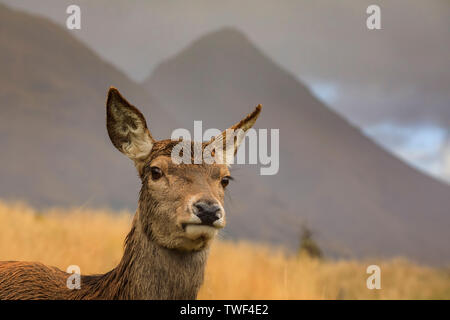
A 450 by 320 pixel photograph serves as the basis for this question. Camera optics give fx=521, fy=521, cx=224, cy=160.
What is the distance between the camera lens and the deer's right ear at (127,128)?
4605 millimetres

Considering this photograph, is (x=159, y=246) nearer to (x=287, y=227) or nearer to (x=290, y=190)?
(x=287, y=227)

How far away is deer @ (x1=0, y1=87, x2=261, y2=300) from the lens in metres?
4.41

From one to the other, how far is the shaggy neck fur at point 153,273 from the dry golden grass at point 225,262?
3306mm

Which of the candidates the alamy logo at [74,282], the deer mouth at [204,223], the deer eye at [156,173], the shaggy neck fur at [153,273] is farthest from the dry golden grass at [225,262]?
the deer mouth at [204,223]

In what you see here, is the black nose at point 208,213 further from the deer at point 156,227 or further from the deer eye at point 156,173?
the deer eye at point 156,173

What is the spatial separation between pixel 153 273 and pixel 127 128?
1.32 meters

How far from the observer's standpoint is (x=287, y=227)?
109750mm

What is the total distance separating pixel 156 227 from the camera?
4.52 m

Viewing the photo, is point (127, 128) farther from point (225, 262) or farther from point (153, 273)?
point (225, 262)

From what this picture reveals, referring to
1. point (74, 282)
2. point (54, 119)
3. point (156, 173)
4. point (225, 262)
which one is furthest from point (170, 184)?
point (54, 119)
